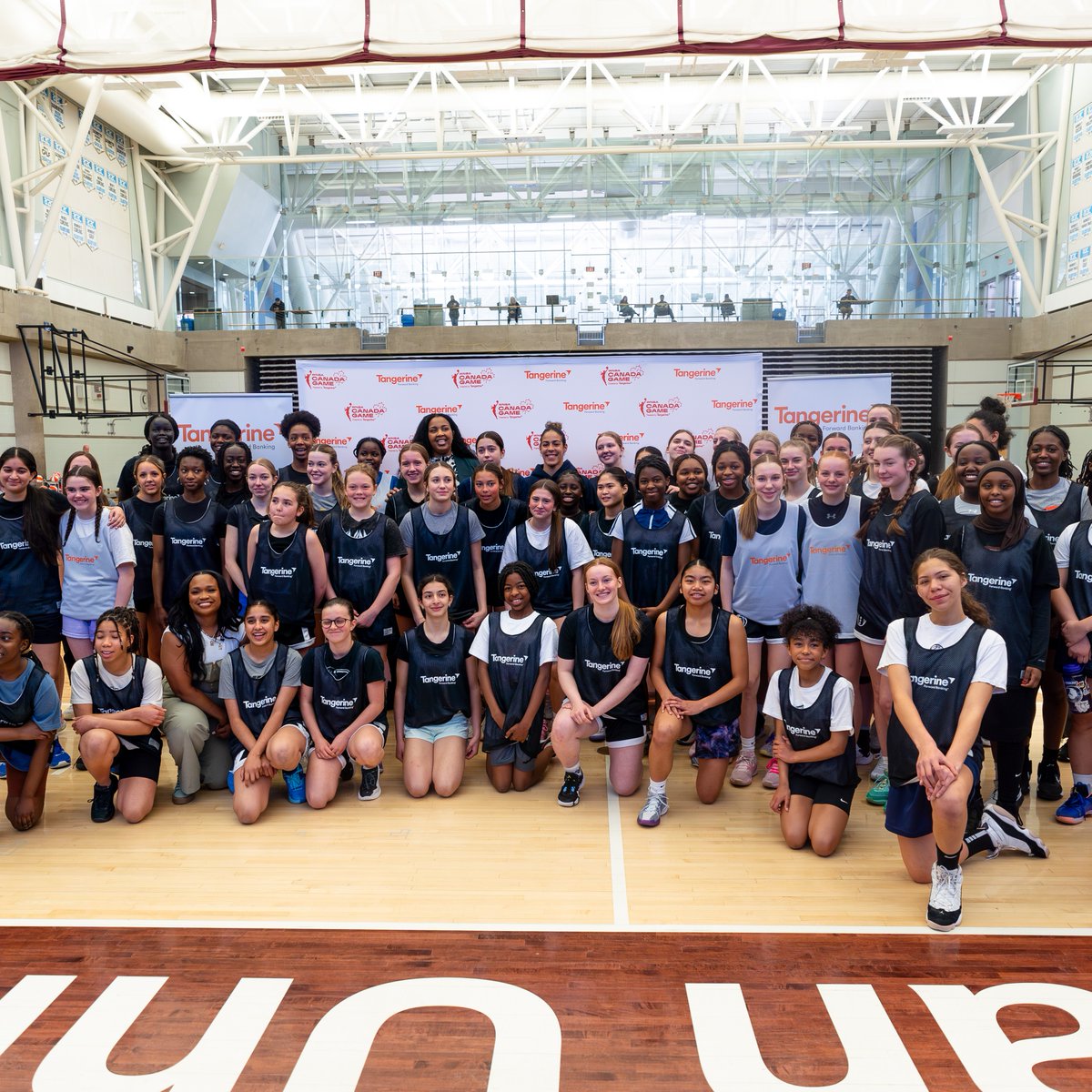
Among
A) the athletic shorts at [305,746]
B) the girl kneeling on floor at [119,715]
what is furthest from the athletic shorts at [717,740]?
the girl kneeling on floor at [119,715]

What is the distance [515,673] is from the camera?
5.23 meters

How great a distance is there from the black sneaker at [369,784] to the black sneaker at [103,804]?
1.35 meters

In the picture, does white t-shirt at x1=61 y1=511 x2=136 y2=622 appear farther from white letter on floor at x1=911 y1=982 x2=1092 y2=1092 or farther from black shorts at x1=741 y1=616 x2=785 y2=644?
white letter on floor at x1=911 y1=982 x2=1092 y2=1092

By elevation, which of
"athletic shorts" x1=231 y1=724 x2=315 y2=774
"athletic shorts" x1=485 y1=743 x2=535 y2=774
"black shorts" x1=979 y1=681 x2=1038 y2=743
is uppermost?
"black shorts" x1=979 y1=681 x2=1038 y2=743

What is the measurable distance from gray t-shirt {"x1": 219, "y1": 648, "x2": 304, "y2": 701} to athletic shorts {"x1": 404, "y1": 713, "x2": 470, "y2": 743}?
0.74 meters

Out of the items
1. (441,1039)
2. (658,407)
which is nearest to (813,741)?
(441,1039)

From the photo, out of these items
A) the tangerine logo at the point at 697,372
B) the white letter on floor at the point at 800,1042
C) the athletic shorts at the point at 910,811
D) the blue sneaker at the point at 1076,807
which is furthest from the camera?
the tangerine logo at the point at 697,372

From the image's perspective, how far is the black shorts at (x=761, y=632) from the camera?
5246 mm

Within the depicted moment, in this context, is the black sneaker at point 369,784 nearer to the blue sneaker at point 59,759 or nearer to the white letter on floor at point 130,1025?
the white letter on floor at point 130,1025

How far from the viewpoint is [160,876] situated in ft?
13.9

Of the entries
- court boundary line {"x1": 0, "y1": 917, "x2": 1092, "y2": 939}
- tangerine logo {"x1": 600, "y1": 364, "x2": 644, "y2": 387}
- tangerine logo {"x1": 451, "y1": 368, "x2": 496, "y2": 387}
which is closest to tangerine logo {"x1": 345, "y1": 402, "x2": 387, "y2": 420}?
tangerine logo {"x1": 451, "y1": 368, "x2": 496, "y2": 387}

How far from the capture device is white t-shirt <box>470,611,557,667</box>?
520 cm

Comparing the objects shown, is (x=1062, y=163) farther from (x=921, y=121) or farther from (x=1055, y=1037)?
(x=1055, y=1037)

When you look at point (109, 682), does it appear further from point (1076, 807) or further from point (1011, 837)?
point (1076, 807)
